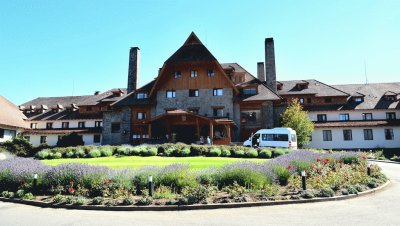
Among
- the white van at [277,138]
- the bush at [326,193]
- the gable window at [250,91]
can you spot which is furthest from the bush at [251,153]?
the gable window at [250,91]

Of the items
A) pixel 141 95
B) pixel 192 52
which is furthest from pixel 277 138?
pixel 141 95

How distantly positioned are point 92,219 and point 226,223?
14.5 feet

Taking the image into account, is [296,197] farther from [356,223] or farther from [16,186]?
[16,186]

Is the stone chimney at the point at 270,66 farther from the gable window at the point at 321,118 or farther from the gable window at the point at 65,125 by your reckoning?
the gable window at the point at 65,125

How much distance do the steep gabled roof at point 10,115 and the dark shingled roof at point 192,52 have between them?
25689mm

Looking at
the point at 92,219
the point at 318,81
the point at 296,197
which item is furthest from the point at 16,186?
the point at 318,81

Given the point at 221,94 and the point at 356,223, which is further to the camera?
the point at 221,94

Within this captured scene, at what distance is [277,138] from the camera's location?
31.8 meters

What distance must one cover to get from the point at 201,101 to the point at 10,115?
100 ft

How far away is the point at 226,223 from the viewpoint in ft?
29.1

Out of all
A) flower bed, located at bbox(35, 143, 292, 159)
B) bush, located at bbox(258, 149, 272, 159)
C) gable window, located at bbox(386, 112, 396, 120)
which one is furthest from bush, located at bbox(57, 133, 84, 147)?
gable window, located at bbox(386, 112, 396, 120)

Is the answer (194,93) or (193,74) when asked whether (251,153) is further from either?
(193,74)

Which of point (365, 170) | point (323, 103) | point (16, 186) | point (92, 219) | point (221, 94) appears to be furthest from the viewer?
point (323, 103)

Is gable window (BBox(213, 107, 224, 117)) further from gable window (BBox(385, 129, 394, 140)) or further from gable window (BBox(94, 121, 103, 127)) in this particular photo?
gable window (BBox(385, 129, 394, 140))
